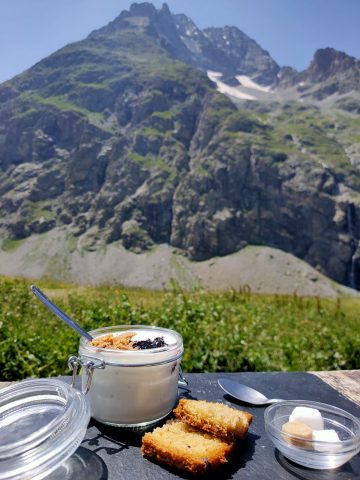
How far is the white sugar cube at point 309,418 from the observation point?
2713 mm

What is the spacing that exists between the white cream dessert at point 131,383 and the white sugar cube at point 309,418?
3.01ft

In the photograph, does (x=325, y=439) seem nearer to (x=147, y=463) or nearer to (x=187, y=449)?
(x=187, y=449)

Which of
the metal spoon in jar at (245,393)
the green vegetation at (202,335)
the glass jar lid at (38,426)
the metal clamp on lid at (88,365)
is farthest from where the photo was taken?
the green vegetation at (202,335)

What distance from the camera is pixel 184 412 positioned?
2908 millimetres

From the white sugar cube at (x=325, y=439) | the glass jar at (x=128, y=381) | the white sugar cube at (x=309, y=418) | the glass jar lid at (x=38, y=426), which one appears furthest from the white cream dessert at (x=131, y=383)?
the white sugar cube at (x=325, y=439)

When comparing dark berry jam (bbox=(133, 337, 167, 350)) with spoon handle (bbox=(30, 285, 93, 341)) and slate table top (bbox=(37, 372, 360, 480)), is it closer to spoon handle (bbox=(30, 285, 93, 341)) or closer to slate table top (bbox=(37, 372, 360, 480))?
spoon handle (bbox=(30, 285, 93, 341))

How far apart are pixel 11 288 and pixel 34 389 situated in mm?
10284

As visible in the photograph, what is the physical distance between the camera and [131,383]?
2.81 metres

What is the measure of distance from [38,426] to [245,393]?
1848 mm

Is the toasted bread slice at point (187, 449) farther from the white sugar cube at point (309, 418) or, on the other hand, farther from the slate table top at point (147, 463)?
the white sugar cube at point (309, 418)

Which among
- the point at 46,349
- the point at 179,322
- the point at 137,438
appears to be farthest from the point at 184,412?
the point at 179,322

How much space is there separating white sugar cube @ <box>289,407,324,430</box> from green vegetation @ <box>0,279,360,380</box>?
350cm

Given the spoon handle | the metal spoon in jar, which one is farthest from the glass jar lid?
the metal spoon in jar

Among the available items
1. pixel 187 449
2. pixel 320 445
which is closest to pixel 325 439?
pixel 320 445
